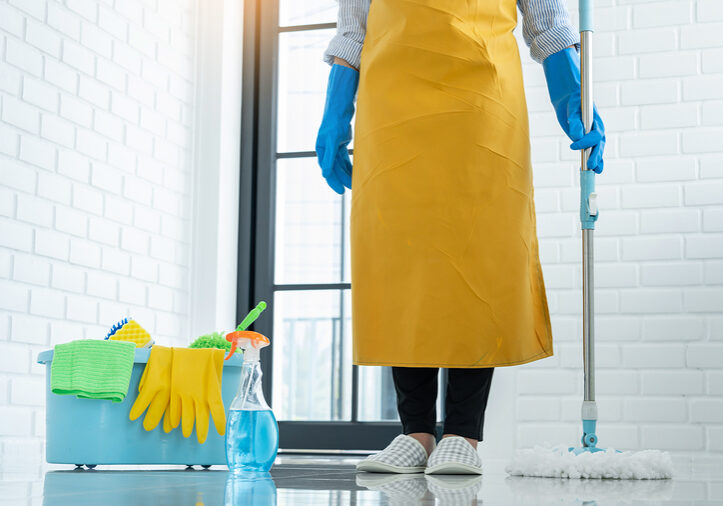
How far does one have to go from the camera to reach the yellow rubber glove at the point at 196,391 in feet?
5.74

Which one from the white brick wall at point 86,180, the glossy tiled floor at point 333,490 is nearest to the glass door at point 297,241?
the white brick wall at point 86,180

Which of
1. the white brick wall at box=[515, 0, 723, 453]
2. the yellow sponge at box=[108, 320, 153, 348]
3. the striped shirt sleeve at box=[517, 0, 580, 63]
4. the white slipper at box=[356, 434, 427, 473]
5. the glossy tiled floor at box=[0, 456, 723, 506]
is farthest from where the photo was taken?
the white brick wall at box=[515, 0, 723, 453]

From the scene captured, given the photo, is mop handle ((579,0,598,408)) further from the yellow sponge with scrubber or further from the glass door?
the glass door

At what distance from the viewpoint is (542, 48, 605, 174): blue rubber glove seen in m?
1.72

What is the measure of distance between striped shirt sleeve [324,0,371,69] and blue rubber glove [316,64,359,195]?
3 centimetres

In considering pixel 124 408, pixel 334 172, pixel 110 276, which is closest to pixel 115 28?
pixel 110 276

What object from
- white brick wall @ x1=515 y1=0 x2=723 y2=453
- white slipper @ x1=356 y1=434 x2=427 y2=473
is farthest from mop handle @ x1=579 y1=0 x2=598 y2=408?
white brick wall @ x1=515 y1=0 x2=723 y2=453

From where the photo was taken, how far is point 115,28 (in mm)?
2824

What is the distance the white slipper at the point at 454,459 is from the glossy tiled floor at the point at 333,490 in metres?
0.03

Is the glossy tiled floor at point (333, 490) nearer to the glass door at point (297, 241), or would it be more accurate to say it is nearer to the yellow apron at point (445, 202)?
the yellow apron at point (445, 202)

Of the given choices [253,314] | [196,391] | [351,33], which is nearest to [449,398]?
[253,314]

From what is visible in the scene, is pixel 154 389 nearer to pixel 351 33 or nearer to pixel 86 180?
pixel 351 33

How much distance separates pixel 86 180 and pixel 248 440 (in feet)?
4.52

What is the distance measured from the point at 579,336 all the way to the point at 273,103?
1.46 metres
